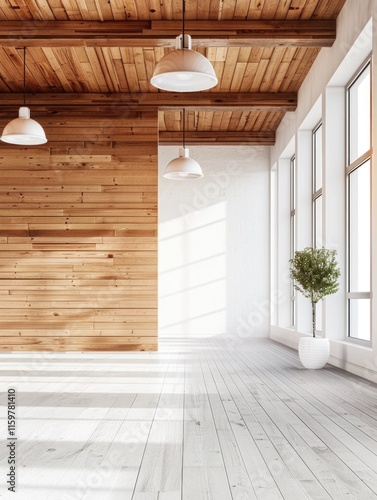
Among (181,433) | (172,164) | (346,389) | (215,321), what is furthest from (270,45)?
(215,321)

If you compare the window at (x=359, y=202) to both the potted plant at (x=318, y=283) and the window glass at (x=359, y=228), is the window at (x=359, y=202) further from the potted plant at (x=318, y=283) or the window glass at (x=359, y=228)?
the potted plant at (x=318, y=283)

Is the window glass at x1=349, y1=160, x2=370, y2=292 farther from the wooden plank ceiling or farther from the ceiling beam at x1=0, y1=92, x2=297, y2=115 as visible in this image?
the ceiling beam at x1=0, y1=92, x2=297, y2=115

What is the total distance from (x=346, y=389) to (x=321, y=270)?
5.86ft

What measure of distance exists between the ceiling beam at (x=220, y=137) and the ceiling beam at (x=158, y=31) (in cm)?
517

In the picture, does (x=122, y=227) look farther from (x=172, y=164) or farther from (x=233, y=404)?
(x=233, y=404)

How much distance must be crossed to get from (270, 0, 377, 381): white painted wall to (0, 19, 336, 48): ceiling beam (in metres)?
0.46

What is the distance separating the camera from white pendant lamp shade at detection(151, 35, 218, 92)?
4.89 meters

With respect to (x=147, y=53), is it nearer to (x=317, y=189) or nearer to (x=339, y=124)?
(x=339, y=124)

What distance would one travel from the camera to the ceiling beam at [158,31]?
732 cm

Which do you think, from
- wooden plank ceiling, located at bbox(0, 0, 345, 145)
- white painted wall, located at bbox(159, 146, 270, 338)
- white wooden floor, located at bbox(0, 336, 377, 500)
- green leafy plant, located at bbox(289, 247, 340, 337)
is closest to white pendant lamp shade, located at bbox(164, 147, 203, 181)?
wooden plank ceiling, located at bbox(0, 0, 345, 145)

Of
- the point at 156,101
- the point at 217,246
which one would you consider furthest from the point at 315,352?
the point at 217,246

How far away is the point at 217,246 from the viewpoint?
43.2ft

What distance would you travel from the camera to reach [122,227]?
9695 mm

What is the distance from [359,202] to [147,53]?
3.11 m
